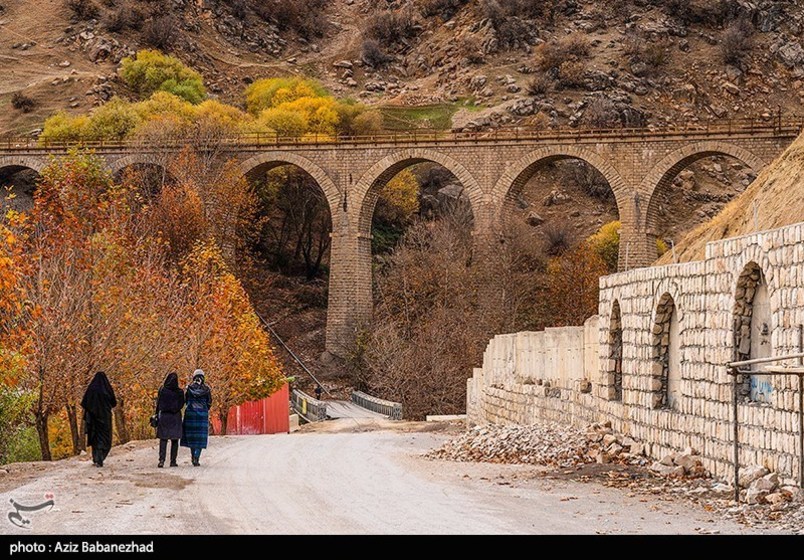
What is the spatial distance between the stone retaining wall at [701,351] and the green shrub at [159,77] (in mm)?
70406

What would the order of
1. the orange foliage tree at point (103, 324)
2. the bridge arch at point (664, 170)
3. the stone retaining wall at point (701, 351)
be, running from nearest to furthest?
1. the stone retaining wall at point (701, 351)
2. the orange foliage tree at point (103, 324)
3. the bridge arch at point (664, 170)

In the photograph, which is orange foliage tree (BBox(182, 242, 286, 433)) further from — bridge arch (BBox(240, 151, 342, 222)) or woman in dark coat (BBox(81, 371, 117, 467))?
bridge arch (BBox(240, 151, 342, 222))

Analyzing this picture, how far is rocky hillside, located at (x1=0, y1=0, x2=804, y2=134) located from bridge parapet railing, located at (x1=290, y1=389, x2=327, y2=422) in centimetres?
3885

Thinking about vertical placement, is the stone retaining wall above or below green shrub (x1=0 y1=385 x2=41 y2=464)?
above

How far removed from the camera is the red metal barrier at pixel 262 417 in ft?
135

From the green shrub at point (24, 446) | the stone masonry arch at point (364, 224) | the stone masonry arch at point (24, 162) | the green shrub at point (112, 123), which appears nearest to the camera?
the green shrub at point (24, 446)

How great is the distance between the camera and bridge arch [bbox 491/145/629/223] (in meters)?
59.1

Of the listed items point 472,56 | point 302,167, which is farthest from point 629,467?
point 472,56

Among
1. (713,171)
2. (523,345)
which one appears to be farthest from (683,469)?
(713,171)

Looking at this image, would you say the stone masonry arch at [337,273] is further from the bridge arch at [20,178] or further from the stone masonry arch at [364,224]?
the bridge arch at [20,178]

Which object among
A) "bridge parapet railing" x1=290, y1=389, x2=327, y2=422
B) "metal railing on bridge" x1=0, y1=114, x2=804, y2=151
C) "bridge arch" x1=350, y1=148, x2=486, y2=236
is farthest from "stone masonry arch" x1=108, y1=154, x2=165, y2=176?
→ "bridge parapet railing" x1=290, y1=389, x2=327, y2=422

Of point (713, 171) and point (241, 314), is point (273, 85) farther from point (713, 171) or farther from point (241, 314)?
point (241, 314)

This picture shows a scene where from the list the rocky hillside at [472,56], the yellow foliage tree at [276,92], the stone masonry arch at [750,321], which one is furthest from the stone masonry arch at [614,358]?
the yellow foliage tree at [276,92]

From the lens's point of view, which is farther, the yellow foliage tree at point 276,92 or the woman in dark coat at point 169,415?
the yellow foliage tree at point 276,92
